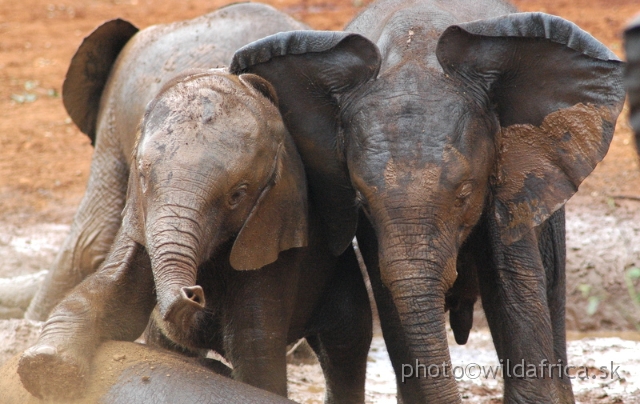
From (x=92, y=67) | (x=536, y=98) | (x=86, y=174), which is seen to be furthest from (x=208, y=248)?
(x=86, y=174)

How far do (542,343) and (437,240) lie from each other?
0.72 meters

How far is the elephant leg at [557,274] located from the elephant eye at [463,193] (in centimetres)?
73

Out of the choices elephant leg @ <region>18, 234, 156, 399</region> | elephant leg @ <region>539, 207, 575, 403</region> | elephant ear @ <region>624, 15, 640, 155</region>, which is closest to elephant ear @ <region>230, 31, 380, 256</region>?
elephant leg @ <region>18, 234, 156, 399</region>

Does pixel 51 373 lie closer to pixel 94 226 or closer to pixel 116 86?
pixel 94 226

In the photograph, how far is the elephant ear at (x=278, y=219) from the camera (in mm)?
4027

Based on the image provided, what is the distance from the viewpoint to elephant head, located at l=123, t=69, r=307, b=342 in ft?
11.6

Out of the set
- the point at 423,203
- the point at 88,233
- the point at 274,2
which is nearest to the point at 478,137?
the point at 423,203

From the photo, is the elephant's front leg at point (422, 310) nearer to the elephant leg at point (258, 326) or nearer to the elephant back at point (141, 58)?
the elephant leg at point (258, 326)

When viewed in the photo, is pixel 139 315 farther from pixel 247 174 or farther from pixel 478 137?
pixel 478 137

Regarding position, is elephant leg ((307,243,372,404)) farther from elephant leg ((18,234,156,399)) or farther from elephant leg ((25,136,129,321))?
elephant leg ((25,136,129,321))

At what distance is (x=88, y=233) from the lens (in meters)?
6.54

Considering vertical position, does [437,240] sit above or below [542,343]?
above

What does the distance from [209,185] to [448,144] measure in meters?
0.86

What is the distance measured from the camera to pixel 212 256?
13.4ft
